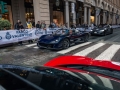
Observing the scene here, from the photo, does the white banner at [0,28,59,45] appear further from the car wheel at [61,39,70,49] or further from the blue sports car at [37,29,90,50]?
the car wheel at [61,39,70,49]

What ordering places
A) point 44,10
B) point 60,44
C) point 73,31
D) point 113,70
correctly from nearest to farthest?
1. point 113,70
2. point 60,44
3. point 73,31
4. point 44,10

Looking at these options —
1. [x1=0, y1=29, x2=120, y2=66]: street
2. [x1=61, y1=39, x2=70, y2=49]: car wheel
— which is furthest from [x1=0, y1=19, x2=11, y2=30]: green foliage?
[x1=61, y1=39, x2=70, y2=49]: car wheel

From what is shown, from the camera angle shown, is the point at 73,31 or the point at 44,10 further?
the point at 44,10

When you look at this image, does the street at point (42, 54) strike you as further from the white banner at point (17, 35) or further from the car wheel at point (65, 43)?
the white banner at point (17, 35)

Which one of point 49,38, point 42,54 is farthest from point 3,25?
point 42,54

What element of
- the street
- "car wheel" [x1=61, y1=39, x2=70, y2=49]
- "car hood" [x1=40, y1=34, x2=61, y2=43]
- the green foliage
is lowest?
the street

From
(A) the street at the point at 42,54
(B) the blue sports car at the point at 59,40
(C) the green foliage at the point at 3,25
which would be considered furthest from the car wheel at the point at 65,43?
(C) the green foliage at the point at 3,25

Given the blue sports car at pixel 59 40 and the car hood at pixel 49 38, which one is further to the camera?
the car hood at pixel 49 38

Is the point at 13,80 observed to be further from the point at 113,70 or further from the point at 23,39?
the point at 23,39

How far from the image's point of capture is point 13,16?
683 inches

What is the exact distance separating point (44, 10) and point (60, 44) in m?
8.61

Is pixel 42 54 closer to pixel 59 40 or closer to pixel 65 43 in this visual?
pixel 59 40

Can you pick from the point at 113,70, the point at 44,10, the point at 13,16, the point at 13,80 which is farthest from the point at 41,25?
the point at 13,80

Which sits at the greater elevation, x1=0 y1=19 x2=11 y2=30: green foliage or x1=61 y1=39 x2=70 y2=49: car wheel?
x1=0 y1=19 x2=11 y2=30: green foliage
